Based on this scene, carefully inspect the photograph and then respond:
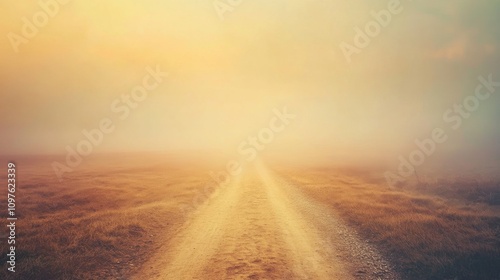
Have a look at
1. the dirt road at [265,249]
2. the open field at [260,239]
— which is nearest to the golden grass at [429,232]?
the open field at [260,239]

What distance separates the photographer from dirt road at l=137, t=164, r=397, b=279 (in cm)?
935

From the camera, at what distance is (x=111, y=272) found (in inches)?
382

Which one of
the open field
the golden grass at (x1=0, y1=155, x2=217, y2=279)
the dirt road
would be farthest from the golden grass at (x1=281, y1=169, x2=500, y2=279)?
the golden grass at (x1=0, y1=155, x2=217, y2=279)

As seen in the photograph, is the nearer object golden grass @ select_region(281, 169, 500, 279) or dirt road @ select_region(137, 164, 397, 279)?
dirt road @ select_region(137, 164, 397, 279)

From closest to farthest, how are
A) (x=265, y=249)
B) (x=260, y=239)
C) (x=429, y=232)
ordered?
(x=265, y=249)
(x=260, y=239)
(x=429, y=232)

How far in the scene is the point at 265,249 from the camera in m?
11.3

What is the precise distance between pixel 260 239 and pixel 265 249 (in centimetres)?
125

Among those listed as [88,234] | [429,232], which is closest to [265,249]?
[429,232]

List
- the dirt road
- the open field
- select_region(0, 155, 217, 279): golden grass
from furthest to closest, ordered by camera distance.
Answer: select_region(0, 155, 217, 279): golden grass, the open field, the dirt road

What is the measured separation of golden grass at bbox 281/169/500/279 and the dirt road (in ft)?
3.61

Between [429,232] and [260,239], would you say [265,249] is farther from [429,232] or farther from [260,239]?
[429,232]

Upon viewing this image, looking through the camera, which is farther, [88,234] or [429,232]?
[429,232]

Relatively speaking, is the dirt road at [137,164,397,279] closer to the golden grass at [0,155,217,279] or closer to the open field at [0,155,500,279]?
the open field at [0,155,500,279]

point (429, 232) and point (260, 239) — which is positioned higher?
point (260, 239)
